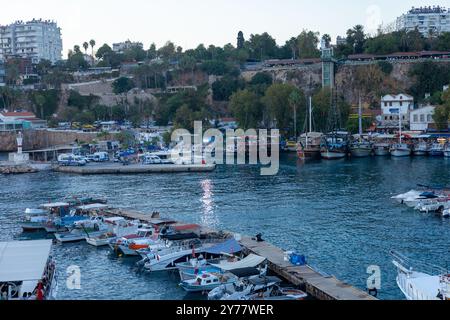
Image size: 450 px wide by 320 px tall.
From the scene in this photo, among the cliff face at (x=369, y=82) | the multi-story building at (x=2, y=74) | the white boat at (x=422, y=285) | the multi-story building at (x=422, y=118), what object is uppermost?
the multi-story building at (x=2, y=74)

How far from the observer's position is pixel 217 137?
33.9 metres

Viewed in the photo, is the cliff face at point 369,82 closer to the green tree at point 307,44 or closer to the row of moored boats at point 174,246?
the green tree at point 307,44

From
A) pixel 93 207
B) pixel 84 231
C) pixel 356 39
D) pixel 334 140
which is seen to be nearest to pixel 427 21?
pixel 356 39

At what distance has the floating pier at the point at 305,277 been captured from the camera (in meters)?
8.58

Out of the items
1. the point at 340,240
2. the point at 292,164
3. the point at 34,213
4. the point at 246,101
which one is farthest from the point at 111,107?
the point at 340,240

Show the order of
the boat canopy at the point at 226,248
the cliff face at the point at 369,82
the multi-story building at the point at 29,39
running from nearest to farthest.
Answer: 1. the boat canopy at the point at 226,248
2. the cliff face at the point at 369,82
3. the multi-story building at the point at 29,39

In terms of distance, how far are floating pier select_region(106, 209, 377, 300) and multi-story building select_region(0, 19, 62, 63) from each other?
53989mm

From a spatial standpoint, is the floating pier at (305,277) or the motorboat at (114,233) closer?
the floating pier at (305,277)

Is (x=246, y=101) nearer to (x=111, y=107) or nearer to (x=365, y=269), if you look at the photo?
(x=111, y=107)

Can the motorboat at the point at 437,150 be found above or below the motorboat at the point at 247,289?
above

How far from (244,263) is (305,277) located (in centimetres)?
117

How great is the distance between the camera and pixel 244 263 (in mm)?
10328

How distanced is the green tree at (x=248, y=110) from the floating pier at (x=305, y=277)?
77.3ft

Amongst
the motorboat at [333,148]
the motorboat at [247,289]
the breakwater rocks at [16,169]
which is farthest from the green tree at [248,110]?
the motorboat at [247,289]
